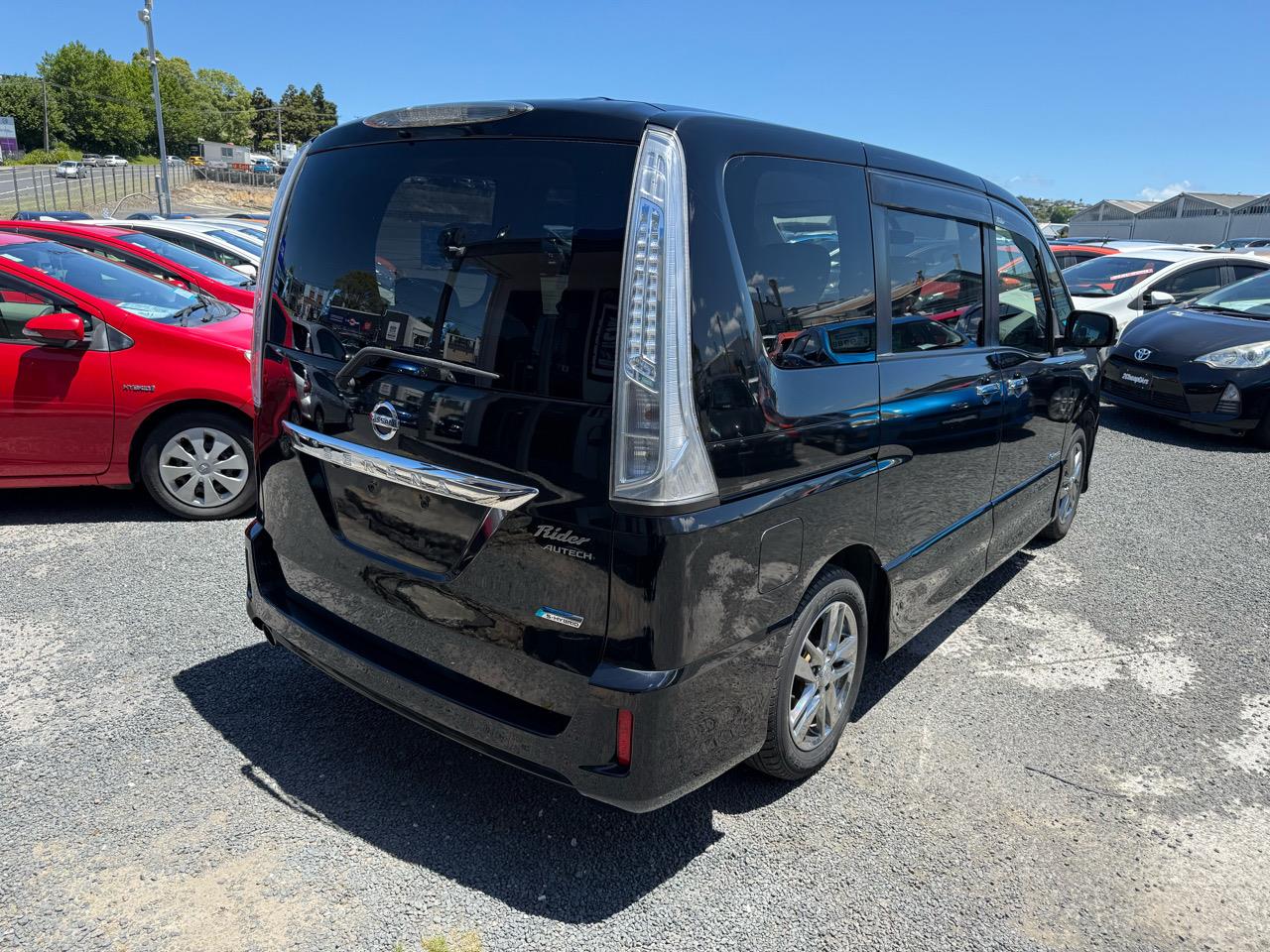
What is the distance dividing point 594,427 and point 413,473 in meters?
0.59

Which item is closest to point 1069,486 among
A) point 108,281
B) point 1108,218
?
point 108,281

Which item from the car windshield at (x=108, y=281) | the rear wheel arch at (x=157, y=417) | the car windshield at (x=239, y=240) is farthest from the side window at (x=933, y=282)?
the car windshield at (x=239, y=240)

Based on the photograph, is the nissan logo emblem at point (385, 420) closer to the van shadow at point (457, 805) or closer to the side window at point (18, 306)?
the van shadow at point (457, 805)

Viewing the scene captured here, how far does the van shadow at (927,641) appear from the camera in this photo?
12.3ft

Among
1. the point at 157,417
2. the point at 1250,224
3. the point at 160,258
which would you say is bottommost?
the point at 157,417

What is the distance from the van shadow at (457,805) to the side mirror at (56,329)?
2.49 meters

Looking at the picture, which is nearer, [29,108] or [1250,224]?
[1250,224]

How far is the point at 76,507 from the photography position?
5629 millimetres

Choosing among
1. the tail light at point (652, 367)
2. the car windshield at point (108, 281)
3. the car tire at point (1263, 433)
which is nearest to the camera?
the tail light at point (652, 367)

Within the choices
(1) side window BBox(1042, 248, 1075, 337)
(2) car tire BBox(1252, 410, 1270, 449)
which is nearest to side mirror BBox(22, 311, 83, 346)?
(1) side window BBox(1042, 248, 1075, 337)

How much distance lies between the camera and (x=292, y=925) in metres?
2.36

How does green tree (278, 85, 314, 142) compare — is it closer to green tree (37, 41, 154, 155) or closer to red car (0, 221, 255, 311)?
green tree (37, 41, 154, 155)

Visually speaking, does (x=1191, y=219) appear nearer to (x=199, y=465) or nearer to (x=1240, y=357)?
(x=1240, y=357)

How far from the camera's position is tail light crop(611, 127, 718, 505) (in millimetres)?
2117
